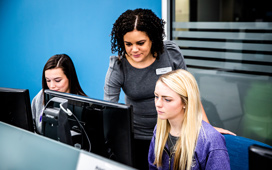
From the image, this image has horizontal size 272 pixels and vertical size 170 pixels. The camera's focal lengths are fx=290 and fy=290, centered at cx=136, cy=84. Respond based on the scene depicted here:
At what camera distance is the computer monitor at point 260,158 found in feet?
2.39

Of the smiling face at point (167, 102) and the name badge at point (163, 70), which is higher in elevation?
the name badge at point (163, 70)

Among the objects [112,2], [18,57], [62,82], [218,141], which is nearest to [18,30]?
[18,57]

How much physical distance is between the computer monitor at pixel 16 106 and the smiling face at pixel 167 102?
0.70 m

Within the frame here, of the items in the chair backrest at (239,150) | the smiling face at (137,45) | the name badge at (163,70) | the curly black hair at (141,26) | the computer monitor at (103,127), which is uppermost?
A: the curly black hair at (141,26)

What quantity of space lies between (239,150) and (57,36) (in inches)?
122

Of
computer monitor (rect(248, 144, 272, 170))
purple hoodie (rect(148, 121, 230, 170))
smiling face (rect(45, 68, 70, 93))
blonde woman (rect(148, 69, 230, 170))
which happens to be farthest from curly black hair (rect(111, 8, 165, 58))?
computer monitor (rect(248, 144, 272, 170))

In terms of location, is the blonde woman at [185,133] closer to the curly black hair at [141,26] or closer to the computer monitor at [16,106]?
the curly black hair at [141,26]

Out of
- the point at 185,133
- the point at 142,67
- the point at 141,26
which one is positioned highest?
the point at 141,26

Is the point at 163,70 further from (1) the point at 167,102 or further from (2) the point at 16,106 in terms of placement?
(2) the point at 16,106

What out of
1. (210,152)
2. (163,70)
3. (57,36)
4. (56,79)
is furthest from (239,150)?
(57,36)

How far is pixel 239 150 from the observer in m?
1.45

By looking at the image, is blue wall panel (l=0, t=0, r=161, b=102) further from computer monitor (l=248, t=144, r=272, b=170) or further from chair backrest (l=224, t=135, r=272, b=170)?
computer monitor (l=248, t=144, r=272, b=170)

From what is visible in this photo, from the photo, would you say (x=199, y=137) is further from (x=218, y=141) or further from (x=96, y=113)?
(x=96, y=113)

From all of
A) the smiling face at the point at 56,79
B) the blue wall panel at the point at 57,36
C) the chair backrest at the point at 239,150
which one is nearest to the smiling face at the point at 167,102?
the chair backrest at the point at 239,150
